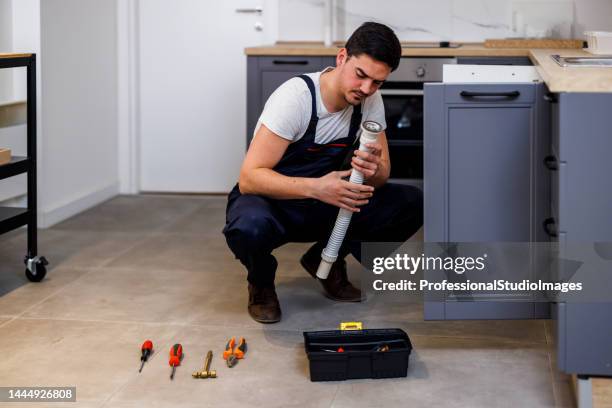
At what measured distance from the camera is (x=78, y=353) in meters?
3.08

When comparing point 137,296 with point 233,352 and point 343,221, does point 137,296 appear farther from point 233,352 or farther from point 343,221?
point 343,221

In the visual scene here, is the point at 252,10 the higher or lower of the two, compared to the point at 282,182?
higher

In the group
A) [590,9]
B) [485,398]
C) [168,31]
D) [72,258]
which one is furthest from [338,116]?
[168,31]

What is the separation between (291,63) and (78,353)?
2.29 metres

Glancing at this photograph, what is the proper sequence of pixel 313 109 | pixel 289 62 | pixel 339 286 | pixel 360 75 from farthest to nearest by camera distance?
pixel 289 62 → pixel 339 286 → pixel 313 109 → pixel 360 75

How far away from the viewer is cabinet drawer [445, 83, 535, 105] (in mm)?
2936

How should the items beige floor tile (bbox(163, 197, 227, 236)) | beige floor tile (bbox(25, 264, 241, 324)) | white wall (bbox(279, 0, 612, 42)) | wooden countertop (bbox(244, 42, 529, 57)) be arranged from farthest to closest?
white wall (bbox(279, 0, 612, 42)), beige floor tile (bbox(163, 197, 227, 236)), wooden countertop (bbox(244, 42, 529, 57)), beige floor tile (bbox(25, 264, 241, 324))

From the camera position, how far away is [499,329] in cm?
332

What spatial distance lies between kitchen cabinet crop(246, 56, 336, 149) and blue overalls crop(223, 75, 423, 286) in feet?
4.81

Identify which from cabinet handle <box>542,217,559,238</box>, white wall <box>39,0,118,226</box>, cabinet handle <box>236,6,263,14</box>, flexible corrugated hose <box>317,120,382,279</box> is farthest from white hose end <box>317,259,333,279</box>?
cabinet handle <box>236,6,263,14</box>

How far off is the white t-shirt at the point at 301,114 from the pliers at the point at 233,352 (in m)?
0.69

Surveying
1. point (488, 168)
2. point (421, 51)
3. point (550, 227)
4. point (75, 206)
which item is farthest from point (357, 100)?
point (75, 206)

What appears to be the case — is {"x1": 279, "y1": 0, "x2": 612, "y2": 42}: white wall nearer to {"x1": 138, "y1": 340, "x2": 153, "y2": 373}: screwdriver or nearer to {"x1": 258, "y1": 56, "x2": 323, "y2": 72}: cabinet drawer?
{"x1": 258, "y1": 56, "x2": 323, "y2": 72}: cabinet drawer

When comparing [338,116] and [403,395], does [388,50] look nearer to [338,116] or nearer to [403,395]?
[338,116]
